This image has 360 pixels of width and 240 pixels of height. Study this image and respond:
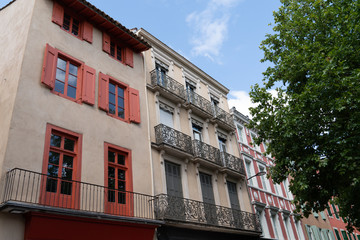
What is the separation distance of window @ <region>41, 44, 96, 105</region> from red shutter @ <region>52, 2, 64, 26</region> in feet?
4.94

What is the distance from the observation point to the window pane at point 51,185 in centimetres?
924

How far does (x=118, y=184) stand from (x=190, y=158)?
193 inches

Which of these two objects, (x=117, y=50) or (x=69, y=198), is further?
(x=117, y=50)

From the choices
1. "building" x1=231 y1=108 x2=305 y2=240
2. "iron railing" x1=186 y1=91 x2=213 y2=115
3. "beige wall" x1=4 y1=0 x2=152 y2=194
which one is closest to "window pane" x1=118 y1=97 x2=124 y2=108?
"beige wall" x1=4 y1=0 x2=152 y2=194

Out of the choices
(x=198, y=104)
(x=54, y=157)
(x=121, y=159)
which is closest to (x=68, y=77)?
(x=54, y=157)

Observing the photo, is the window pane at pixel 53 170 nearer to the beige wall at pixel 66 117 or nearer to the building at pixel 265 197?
the beige wall at pixel 66 117

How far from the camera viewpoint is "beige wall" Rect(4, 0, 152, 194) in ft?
30.6

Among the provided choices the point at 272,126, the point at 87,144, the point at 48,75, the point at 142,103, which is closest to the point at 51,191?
the point at 87,144

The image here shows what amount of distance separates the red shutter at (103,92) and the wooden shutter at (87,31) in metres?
1.72

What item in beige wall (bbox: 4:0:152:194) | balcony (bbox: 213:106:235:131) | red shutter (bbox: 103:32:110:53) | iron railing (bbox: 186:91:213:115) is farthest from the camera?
balcony (bbox: 213:106:235:131)

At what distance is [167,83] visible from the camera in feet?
55.8

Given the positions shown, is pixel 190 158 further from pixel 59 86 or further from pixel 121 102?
pixel 59 86

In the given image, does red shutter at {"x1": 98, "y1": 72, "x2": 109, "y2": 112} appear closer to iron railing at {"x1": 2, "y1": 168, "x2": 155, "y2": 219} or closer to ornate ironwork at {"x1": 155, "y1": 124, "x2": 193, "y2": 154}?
ornate ironwork at {"x1": 155, "y1": 124, "x2": 193, "y2": 154}

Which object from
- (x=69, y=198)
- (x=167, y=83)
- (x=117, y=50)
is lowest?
(x=69, y=198)
